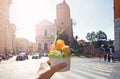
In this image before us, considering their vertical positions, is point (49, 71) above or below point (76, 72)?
above

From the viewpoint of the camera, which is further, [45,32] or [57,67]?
[45,32]

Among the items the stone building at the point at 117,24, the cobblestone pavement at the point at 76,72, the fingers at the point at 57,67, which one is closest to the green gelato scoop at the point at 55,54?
the fingers at the point at 57,67

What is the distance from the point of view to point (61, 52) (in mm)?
2455

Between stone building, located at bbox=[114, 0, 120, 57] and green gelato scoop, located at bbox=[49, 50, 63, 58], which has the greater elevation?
stone building, located at bbox=[114, 0, 120, 57]

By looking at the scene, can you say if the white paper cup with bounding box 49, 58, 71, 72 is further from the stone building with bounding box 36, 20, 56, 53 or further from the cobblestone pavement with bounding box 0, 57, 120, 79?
the cobblestone pavement with bounding box 0, 57, 120, 79

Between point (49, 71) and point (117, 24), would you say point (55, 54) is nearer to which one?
point (49, 71)

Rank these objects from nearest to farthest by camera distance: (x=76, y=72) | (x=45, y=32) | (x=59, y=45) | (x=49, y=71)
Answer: (x=49, y=71)
(x=59, y=45)
(x=45, y=32)
(x=76, y=72)

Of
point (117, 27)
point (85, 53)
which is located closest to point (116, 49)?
point (117, 27)

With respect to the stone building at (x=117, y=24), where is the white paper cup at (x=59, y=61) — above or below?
below

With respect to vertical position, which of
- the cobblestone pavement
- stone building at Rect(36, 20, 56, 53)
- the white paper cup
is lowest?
the cobblestone pavement

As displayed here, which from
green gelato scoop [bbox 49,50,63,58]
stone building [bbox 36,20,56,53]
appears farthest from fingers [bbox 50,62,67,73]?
stone building [bbox 36,20,56,53]

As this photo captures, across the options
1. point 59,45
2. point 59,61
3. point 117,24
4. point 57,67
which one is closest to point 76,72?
point 59,45

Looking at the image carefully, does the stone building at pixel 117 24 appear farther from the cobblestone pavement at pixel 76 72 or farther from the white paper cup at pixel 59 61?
the white paper cup at pixel 59 61

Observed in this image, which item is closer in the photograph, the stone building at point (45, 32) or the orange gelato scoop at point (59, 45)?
the orange gelato scoop at point (59, 45)
